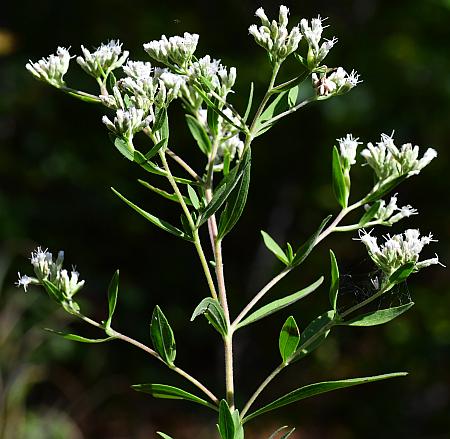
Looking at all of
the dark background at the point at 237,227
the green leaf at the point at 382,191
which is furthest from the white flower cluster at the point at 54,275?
the dark background at the point at 237,227

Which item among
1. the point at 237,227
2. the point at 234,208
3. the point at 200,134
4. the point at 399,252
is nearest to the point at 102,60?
the point at 200,134

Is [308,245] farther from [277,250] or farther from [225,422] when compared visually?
[225,422]

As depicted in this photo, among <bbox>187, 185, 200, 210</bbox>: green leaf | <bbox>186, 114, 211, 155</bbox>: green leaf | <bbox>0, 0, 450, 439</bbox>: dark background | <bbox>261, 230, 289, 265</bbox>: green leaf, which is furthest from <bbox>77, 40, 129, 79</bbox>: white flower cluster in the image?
<bbox>0, 0, 450, 439</bbox>: dark background

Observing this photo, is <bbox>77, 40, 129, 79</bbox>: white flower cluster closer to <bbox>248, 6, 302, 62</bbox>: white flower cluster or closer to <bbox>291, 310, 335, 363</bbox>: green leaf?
<bbox>248, 6, 302, 62</bbox>: white flower cluster

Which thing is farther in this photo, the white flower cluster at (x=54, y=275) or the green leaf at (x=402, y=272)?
the white flower cluster at (x=54, y=275)

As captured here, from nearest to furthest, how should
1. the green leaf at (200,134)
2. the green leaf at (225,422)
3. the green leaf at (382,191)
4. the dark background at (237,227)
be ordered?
the green leaf at (225,422)
the green leaf at (382,191)
the green leaf at (200,134)
the dark background at (237,227)

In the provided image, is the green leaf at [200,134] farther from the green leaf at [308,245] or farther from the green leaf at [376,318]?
the green leaf at [376,318]
